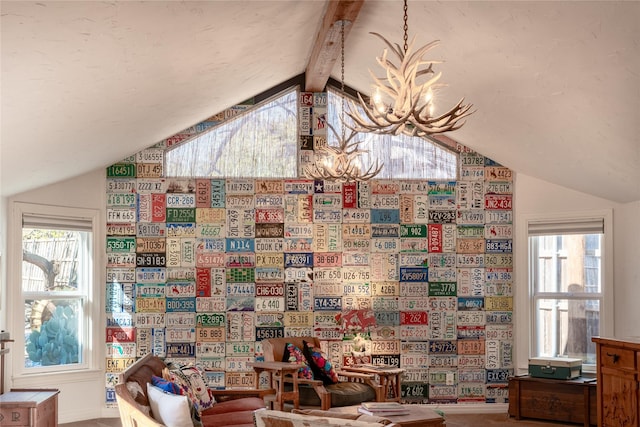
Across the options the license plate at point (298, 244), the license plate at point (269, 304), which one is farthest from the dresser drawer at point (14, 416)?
the license plate at point (298, 244)

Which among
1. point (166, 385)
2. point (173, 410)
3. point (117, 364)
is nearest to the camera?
point (173, 410)

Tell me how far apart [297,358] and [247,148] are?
2.45 m

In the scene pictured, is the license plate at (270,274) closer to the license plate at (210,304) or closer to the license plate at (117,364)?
the license plate at (210,304)

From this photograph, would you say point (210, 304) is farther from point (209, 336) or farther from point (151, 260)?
point (151, 260)

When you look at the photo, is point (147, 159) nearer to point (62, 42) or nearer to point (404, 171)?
Answer: point (404, 171)

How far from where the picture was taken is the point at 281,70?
7898 mm

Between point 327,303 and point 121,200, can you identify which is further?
point 327,303

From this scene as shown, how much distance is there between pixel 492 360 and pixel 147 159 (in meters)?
4.30

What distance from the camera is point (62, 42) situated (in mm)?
3975

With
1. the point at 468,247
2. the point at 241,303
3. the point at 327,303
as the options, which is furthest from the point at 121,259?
the point at 468,247

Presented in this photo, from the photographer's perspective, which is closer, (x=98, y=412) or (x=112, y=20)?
(x=112, y=20)

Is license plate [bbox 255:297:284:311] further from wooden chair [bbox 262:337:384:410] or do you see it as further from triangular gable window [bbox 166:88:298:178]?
triangular gable window [bbox 166:88:298:178]

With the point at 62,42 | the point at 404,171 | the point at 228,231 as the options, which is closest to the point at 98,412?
the point at 228,231

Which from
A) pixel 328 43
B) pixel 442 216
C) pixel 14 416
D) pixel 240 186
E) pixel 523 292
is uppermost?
pixel 328 43
